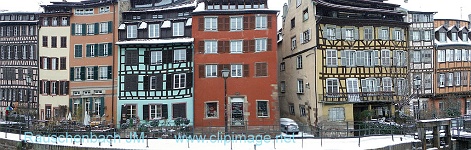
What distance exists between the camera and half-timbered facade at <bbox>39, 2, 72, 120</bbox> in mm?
37656

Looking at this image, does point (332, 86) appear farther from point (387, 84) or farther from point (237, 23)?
point (237, 23)

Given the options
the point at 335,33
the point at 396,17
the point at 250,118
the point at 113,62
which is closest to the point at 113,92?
the point at 113,62

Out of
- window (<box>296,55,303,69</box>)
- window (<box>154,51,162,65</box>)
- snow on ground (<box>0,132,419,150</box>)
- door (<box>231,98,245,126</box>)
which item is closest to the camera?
snow on ground (<box>0,132,419,150</box>)

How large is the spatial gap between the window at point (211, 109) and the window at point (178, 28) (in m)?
6.97

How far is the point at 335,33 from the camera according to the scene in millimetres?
34812

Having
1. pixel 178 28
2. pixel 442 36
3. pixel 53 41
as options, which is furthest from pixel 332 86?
pixel 53 41

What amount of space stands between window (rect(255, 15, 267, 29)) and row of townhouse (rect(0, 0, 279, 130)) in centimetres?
9

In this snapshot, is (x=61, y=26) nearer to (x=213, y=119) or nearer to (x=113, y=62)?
(x=113, y=62)

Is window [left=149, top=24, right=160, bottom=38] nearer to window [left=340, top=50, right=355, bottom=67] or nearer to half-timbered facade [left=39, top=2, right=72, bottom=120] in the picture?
half-timbered facade [left=39, top=2, right=72, bottom=120]

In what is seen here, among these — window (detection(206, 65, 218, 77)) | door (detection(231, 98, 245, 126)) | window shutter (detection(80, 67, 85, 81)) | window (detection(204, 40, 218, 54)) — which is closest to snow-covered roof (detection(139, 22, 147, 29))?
window (detection(204, 40, 218, 54))

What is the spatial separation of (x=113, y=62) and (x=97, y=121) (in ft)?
18.7

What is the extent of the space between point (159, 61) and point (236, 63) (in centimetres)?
724

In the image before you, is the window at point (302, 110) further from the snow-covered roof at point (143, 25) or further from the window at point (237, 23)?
the snow-covered roof at point (143, 25)

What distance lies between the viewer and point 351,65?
115 feet
